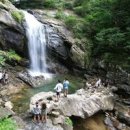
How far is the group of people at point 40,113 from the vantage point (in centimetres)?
1819

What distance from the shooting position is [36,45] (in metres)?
34.1

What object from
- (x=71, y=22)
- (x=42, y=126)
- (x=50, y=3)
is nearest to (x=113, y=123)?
(x=42, y=126)

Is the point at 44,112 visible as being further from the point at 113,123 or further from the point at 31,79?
the point at 31,79

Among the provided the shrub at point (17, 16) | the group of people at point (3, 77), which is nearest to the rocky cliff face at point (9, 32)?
the shrub at point (17, 16)

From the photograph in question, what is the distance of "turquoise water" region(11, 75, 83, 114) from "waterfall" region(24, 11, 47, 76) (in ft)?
8.73

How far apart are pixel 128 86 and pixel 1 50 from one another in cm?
1254

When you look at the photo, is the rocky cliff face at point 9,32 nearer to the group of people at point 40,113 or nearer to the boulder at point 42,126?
the group of people at point 40,113

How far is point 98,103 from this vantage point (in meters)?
23.5

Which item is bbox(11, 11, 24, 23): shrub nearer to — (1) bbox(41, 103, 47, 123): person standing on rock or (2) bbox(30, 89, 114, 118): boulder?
(2) bbox(30, 89, 114, 118): boulder

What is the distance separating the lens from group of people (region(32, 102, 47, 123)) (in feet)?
59.7

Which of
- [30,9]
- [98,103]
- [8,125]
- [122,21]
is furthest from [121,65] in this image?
[8,125]

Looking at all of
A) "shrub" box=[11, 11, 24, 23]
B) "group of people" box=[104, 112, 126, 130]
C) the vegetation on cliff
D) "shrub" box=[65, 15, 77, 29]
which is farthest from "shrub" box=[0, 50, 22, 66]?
"group of people" box=[104, 112, 126, 130]

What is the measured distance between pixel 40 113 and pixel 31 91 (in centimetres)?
848

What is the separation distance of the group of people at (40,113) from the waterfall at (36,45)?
14418 mm
